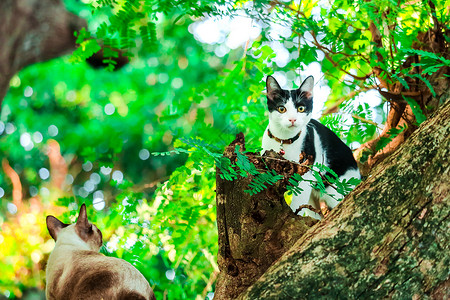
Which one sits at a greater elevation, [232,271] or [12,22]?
[232,271]

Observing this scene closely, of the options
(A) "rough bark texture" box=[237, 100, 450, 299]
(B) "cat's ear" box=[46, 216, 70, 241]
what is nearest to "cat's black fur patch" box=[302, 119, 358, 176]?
(A) "rough bark texture" box=[237, 100, 450, 299]

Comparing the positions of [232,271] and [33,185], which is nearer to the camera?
[232,271]

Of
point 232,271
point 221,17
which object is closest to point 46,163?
point 221,17

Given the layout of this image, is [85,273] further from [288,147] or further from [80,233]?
[288,147]

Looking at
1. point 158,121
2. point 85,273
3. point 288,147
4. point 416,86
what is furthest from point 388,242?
point 158,121

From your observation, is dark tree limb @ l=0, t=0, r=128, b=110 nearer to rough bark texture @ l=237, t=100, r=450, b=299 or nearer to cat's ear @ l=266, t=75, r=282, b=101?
cat's ear @ l=266, t=75, r=282, b=101

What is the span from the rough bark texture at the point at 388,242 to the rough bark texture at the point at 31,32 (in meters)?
3.79

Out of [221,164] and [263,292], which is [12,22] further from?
[263,292]

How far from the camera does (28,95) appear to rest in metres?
5.32

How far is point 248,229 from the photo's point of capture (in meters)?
1.40

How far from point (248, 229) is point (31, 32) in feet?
12.4

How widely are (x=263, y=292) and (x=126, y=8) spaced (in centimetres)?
151

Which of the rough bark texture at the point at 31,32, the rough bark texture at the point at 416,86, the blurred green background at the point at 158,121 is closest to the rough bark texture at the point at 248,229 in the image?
the blurred green background at the point at 158,121

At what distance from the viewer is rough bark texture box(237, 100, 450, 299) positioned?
3.36 feet
